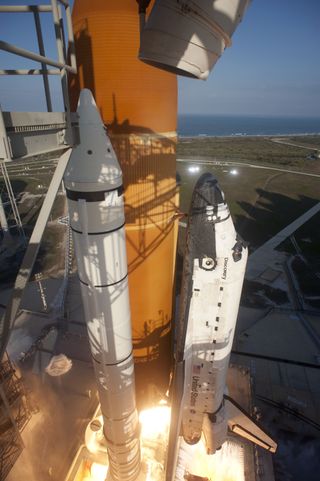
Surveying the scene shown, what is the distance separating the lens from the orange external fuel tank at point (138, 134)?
23.0ft

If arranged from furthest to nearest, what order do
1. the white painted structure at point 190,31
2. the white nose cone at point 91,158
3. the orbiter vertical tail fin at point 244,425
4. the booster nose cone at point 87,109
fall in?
the orbiter vertical tail fin at point 244,425
the white nose cone at point 91,158
the booster nose cone at point 87,109
the white painted structure at point 190,31

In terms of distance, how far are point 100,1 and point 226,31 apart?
4.17 metres

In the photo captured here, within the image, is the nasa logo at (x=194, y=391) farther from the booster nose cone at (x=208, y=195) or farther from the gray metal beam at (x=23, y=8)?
the gray metal beam at (x=23, y=8)

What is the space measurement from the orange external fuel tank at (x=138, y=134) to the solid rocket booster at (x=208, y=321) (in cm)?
134

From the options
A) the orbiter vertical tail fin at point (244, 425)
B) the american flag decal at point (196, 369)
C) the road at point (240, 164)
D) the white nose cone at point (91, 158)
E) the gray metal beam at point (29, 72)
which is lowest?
the orbiter vertical tail fin at point (244, 425)

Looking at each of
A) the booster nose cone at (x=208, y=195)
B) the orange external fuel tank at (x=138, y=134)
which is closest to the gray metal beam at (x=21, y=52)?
the orange external fuel tank at (x=138, y=134)

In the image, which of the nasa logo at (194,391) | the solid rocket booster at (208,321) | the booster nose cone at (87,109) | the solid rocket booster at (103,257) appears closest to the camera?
the booster nose cone at (87,109)

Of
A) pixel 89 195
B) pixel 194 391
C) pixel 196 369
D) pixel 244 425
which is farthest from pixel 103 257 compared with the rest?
pixel 244 425

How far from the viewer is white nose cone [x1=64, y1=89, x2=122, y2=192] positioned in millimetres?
5723

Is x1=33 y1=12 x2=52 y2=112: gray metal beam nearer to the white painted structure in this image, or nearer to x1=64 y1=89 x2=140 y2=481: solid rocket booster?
x1=64 y1=89 x2=140 y2=481: solid rocket booster

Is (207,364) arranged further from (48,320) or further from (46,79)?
(48,320)

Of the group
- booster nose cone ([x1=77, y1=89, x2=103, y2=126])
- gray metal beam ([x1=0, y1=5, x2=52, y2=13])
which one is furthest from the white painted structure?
gray metal beam ([x1=0, y1=5, x2=52, y2=13])

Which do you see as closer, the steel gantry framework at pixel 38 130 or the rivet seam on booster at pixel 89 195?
the steel gantry framework at pixel 38 130

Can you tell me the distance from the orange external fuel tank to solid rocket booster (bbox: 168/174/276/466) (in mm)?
1341
